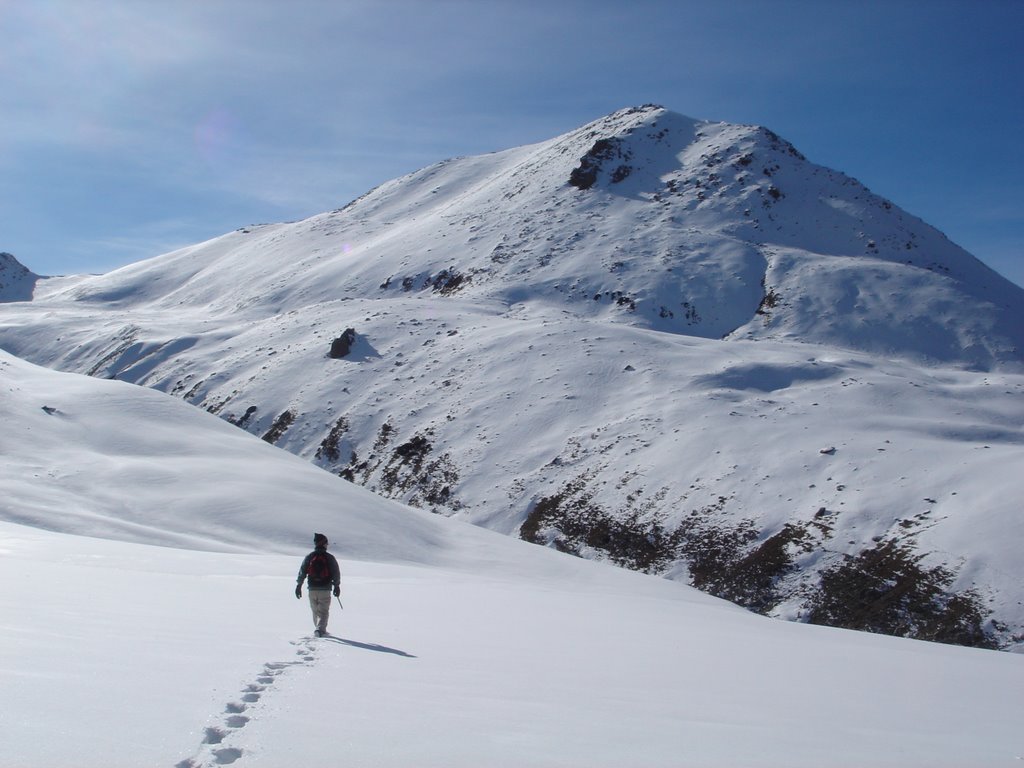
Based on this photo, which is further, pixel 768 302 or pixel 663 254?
pixel 663 254

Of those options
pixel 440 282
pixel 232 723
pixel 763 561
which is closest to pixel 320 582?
pixel 232 723

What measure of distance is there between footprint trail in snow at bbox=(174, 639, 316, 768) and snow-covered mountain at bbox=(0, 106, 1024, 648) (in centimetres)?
2282

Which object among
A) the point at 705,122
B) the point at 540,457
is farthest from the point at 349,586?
the point at 705,122

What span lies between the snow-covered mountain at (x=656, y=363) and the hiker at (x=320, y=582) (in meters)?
20.2

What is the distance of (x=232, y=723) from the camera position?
17.5 ft

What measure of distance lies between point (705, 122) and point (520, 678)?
112471 millimetres

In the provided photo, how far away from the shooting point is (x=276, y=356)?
61156 mm

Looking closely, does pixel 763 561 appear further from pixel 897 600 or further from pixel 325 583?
pixel 325 583

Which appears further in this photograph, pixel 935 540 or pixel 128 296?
pixel 128 296

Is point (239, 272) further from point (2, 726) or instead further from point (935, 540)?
point (2, 726)

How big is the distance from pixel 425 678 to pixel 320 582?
4044 millimetres

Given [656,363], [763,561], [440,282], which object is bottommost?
[763,561]

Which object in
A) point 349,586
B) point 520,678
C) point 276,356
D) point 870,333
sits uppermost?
point 870,333

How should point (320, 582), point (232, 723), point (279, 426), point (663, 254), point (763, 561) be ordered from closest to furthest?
1. point (232, 723)
2. point (320, 582)
3. point (763, 561)
4. point (279, 426)
5. point (663, 254)
